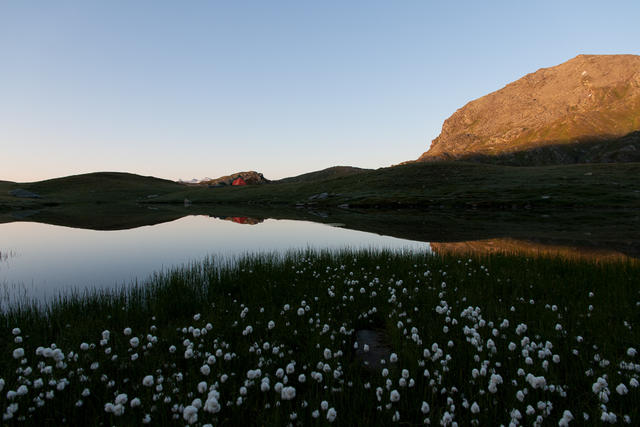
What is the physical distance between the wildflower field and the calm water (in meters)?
7.08

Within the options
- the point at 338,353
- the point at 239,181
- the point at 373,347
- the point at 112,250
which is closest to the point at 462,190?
the point at 112,250

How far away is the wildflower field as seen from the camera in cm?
472

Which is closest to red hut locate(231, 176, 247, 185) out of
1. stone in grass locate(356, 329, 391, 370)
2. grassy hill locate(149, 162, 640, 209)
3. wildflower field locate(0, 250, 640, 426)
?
grassy hill locate(149, 162, 640, 209)

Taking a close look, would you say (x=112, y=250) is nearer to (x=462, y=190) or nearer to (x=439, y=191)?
(x=439, y=191)

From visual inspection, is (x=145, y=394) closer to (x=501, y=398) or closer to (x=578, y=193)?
(x=501, y=398)

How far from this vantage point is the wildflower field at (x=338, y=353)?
15.5 feet

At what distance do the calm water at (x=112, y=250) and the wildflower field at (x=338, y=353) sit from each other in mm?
7081

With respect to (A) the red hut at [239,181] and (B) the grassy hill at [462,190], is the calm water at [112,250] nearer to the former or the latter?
(B) the grassy hill at [462,190]

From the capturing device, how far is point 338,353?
6.43 meters

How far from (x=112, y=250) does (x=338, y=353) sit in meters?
24.3

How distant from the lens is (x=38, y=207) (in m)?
86.6

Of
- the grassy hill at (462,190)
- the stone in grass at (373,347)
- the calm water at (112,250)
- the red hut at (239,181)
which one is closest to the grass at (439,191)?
the grassy hill at (462,190)

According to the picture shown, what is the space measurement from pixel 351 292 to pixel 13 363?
805 centimetres

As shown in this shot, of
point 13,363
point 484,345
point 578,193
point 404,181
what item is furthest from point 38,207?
point 578,193
